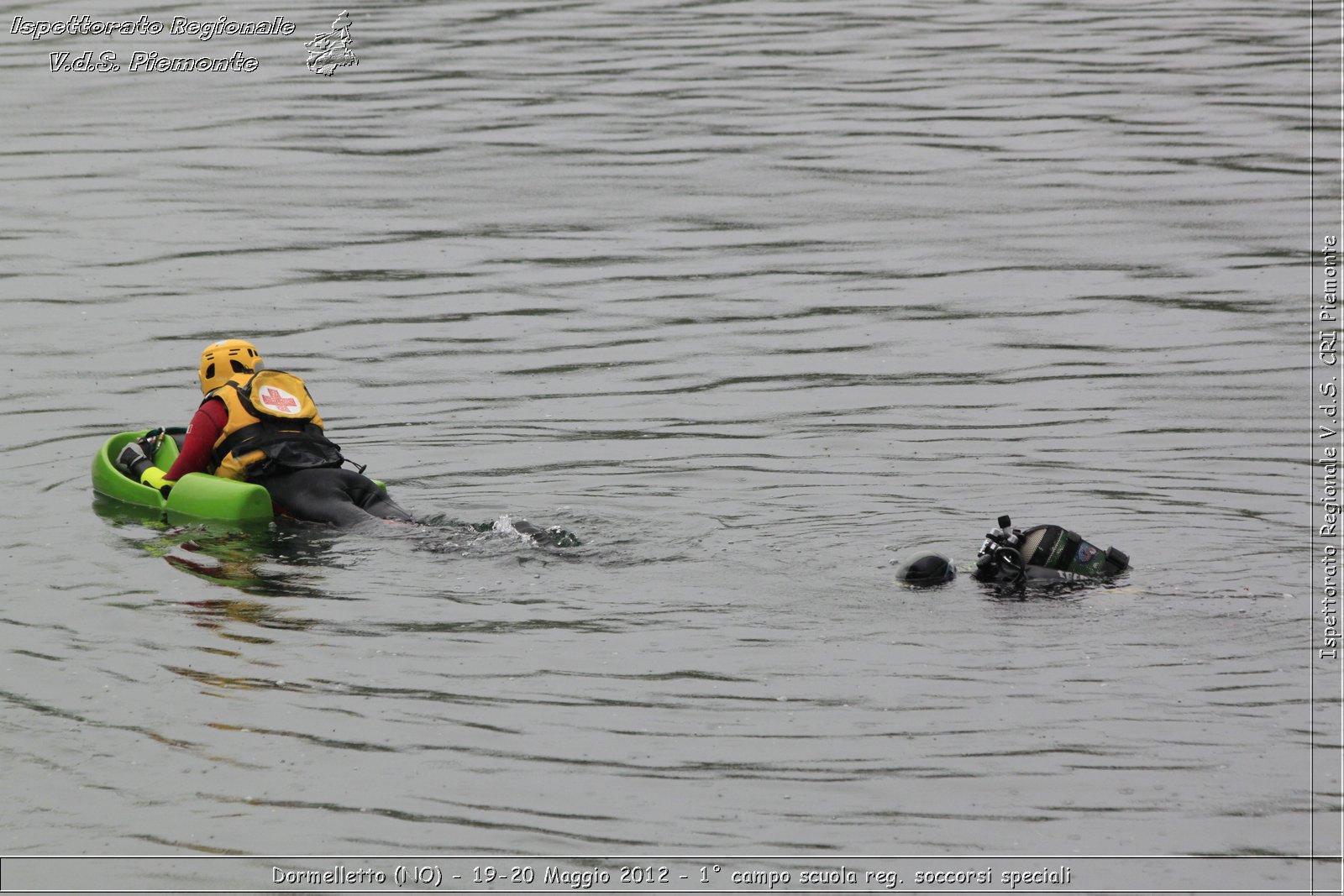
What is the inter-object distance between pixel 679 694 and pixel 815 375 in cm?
688

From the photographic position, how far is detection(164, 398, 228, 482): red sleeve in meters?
12.6

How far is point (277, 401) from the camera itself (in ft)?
41.2

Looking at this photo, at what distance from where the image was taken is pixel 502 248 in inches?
773

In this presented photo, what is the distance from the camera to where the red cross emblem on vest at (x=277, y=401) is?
41.1 ft

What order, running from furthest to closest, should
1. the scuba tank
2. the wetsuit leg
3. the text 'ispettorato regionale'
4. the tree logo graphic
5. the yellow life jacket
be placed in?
the text 'ispettorato regionale' < the tree logo graphic < the yellow life jacket < the wetsuit leg < the scuba tank

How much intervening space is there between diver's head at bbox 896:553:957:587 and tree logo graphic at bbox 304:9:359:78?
1968cm

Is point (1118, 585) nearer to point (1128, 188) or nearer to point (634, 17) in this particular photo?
point (1128, 188)

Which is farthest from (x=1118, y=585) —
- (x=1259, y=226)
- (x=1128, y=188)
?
(x=1128, y=188)

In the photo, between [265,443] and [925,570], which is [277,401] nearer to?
[265,443]

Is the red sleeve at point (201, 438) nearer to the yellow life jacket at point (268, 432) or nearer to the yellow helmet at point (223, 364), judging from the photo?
the yellow life jacket at point (268, 432)

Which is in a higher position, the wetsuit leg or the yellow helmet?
the yellow helmet

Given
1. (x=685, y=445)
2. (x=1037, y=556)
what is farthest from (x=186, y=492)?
(x=1037, y=556)

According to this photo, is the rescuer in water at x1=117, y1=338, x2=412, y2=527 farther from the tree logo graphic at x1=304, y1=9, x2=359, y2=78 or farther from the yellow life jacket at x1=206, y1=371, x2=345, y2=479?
the tree logo graphic at x1=304, y1=9, x2=359, y2=78

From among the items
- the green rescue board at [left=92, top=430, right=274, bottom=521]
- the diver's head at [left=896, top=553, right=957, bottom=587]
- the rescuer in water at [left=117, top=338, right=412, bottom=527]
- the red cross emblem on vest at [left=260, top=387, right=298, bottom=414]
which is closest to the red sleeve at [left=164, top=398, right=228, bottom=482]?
the rescuer in water at [left=117, top=338, right=412, bottom=527]
